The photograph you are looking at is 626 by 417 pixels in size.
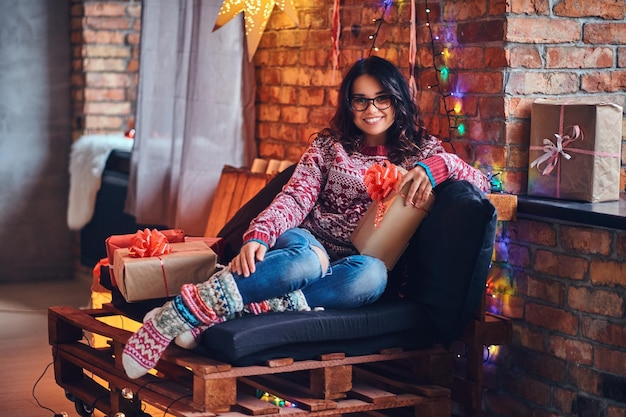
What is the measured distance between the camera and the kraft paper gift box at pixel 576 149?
126 inches

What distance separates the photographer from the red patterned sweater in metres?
3.33

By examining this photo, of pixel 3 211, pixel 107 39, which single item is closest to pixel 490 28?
pixel 107 39

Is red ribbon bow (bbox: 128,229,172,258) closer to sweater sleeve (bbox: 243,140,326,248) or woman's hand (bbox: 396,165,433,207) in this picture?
sweater sleeve (bbox: 243,140,326,248)

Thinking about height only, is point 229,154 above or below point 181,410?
above

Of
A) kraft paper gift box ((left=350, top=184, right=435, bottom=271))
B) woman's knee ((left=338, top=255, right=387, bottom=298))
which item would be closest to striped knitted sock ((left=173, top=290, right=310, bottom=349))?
woman's knee ((left=338, top=255, right=387, bottom=298))

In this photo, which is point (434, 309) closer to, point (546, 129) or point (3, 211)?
point (546, 129)

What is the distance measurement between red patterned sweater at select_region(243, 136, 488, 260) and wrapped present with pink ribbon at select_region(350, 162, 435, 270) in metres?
0.15

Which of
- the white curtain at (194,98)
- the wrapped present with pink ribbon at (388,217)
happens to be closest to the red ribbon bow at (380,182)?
the wrapped present with pink ribbon at (388,217)

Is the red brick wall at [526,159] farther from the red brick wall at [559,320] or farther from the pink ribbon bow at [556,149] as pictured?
the pink ribbon bow at [556,149]

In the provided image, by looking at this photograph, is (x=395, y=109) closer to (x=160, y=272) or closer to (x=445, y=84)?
(x=445, y=84)

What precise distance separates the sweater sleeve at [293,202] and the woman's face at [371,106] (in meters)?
0.19

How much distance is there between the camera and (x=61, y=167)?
20.4 feet

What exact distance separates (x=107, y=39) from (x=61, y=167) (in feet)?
2.66

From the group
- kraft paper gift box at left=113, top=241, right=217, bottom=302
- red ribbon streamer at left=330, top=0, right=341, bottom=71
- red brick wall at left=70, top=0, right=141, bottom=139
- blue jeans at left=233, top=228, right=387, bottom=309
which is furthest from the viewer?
red brick wall at left=70, top=0, right=141, bottom=139
